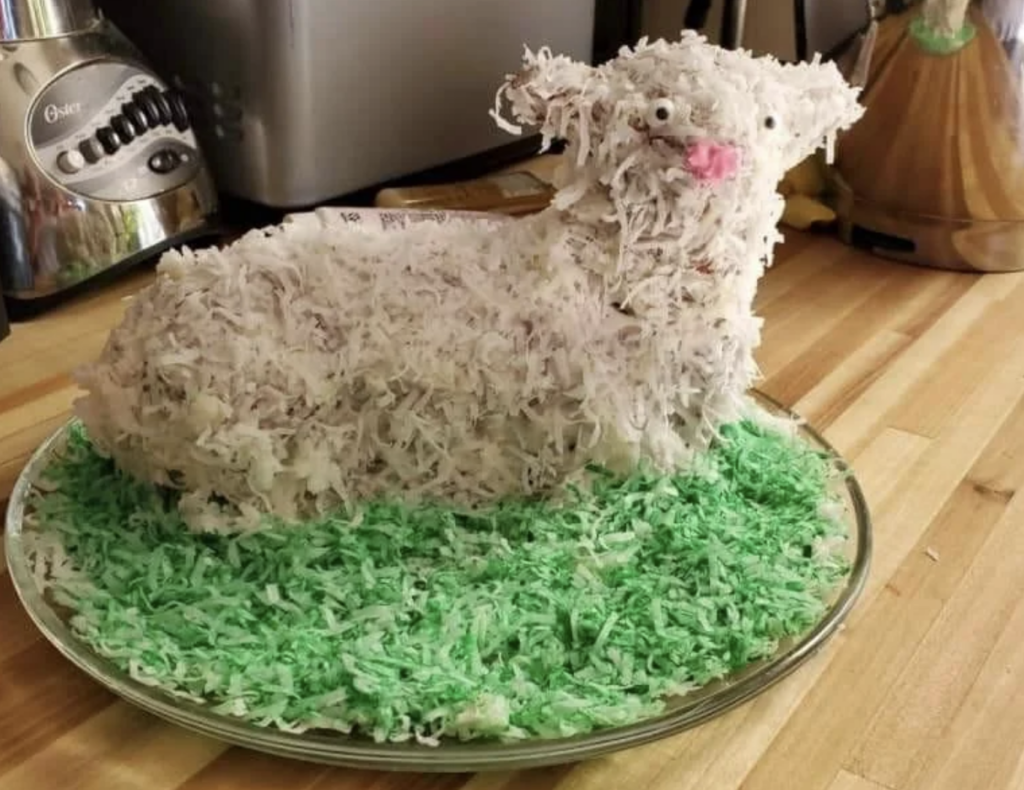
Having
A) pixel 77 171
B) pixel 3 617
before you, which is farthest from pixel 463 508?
pixel 77 171

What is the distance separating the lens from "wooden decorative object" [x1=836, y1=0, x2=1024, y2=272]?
0.87m

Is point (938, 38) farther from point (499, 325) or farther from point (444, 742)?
point (444, 742)

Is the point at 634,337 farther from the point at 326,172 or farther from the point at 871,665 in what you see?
the point at 326,172

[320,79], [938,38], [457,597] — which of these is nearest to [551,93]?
[457,597]

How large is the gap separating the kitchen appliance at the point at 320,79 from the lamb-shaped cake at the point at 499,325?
11.7 inches

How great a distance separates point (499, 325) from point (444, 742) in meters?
0.19

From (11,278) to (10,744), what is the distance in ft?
1.32

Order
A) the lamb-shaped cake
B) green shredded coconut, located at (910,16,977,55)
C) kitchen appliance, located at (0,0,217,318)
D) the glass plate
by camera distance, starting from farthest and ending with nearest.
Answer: green shredded coconut, located at (910,16,977,55)
kitchen appliance, located at (0,0,217,318)
the lamb-shaped cake
the glass plate

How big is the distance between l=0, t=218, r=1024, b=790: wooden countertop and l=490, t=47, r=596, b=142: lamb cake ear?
0.25 m

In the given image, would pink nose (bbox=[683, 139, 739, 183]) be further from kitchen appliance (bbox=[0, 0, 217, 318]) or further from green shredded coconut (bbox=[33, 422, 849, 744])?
kitchen appliance (bbox=[0, 0, 217, 318])

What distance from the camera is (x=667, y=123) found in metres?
0.51

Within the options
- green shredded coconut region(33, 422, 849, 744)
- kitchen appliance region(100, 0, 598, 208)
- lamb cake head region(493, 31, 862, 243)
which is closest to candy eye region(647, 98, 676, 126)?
lamb cake head region(493, 31, 862, 243)

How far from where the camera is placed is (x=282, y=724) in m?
0.41

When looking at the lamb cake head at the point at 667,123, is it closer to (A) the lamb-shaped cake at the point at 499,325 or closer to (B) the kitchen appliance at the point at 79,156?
(A) the lamb-shaped cake at the point at 499,325
